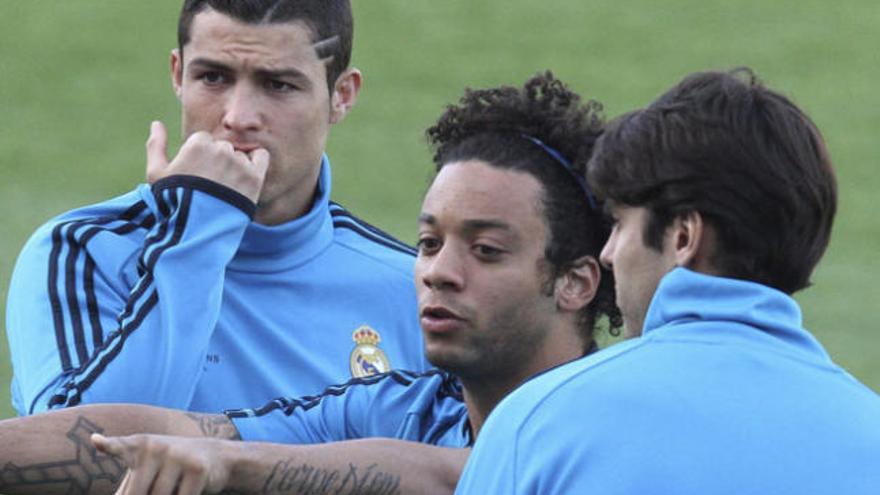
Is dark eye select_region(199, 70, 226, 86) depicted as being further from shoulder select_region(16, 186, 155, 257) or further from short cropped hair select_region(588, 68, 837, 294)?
short cropped hair select_region(588, 68, 837, 294)

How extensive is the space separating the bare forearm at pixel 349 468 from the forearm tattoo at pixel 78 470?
1.02 feet

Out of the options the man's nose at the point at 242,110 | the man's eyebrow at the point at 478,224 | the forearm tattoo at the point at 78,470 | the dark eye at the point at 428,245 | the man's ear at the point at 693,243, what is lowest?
the forearm tattoo at the point at 78,470

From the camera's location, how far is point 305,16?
15.6 ft

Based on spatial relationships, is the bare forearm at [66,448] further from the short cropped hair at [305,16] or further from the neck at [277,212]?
the short cropped hair at [305,16]

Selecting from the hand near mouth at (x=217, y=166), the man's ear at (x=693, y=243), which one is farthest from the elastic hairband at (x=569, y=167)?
the man's ear at (x=693, y=243)

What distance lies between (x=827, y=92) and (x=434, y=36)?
8.05ft

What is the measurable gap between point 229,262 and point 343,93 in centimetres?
62

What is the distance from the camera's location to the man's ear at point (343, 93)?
494 cm

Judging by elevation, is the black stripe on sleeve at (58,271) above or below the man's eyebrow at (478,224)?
below

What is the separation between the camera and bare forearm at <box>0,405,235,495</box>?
356 cm

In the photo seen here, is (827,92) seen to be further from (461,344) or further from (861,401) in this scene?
(861,401)

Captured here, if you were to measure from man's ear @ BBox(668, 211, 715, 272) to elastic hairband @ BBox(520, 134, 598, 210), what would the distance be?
1.21 meters

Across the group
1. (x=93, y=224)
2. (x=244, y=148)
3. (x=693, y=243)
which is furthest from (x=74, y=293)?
(x=693, y=243)

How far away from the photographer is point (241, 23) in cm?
468
